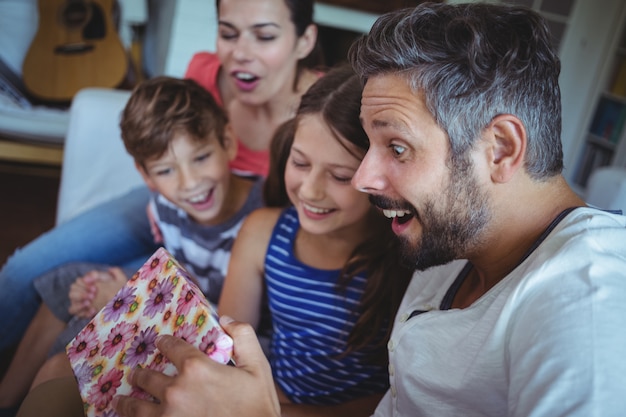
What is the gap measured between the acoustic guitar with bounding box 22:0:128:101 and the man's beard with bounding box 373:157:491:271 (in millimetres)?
2620

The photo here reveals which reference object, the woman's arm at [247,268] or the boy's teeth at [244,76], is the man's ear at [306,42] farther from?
the woman's arm at [247,268]

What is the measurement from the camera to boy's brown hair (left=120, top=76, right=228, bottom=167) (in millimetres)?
1360

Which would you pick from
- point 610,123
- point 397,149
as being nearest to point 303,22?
point 397,149

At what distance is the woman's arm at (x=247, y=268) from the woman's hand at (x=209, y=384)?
0.45 metres

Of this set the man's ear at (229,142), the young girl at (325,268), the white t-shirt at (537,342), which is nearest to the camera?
the white t-shirt at (537,342)

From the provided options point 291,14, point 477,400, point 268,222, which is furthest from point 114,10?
point 477,400

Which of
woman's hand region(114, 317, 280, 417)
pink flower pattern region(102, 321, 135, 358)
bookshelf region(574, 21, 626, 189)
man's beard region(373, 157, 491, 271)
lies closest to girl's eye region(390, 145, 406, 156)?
man's beard region(373, 157, 491, 271)

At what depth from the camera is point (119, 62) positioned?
3.15 meters

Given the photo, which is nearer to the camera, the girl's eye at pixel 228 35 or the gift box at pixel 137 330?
the gift box at pixel 137 330

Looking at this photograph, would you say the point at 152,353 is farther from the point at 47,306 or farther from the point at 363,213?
the point at 47,306

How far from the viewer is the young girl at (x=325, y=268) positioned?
1.04 m

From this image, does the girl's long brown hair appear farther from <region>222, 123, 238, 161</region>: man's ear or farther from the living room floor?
the living room floor

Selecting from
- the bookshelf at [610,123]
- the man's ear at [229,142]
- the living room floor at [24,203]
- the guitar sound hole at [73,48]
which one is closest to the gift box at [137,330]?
the man's ear at [229,142]

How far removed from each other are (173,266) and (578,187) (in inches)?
155
